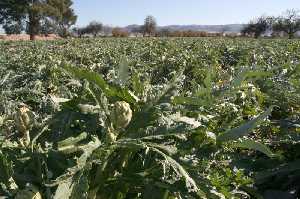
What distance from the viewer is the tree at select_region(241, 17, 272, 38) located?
72000 mm

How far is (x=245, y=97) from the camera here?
126 inches

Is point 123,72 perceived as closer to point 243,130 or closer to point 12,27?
point 243,130

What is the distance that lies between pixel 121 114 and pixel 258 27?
7321 cm

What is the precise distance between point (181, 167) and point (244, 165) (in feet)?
2.54

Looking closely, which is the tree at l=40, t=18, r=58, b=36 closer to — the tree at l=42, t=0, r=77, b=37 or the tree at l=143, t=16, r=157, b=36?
the tree at l=42, t=0, r=77, b=37

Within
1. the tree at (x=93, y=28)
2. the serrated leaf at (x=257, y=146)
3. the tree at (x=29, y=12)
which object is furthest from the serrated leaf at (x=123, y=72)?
the tree at (x=93, y=28)

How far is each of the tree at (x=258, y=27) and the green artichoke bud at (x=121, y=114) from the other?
70.9 m

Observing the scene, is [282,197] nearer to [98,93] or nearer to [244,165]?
[244,165]

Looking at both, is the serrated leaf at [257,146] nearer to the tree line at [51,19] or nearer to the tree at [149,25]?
the tree line at [51,19]

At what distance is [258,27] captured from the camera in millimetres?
72312

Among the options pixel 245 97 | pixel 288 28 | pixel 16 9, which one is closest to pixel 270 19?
pixel 288 28

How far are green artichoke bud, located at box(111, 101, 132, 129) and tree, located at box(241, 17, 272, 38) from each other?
70865 millimetres

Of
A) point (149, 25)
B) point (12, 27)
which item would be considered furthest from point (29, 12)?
point (149, 25)

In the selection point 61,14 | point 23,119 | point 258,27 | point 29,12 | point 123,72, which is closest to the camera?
point 23,119
